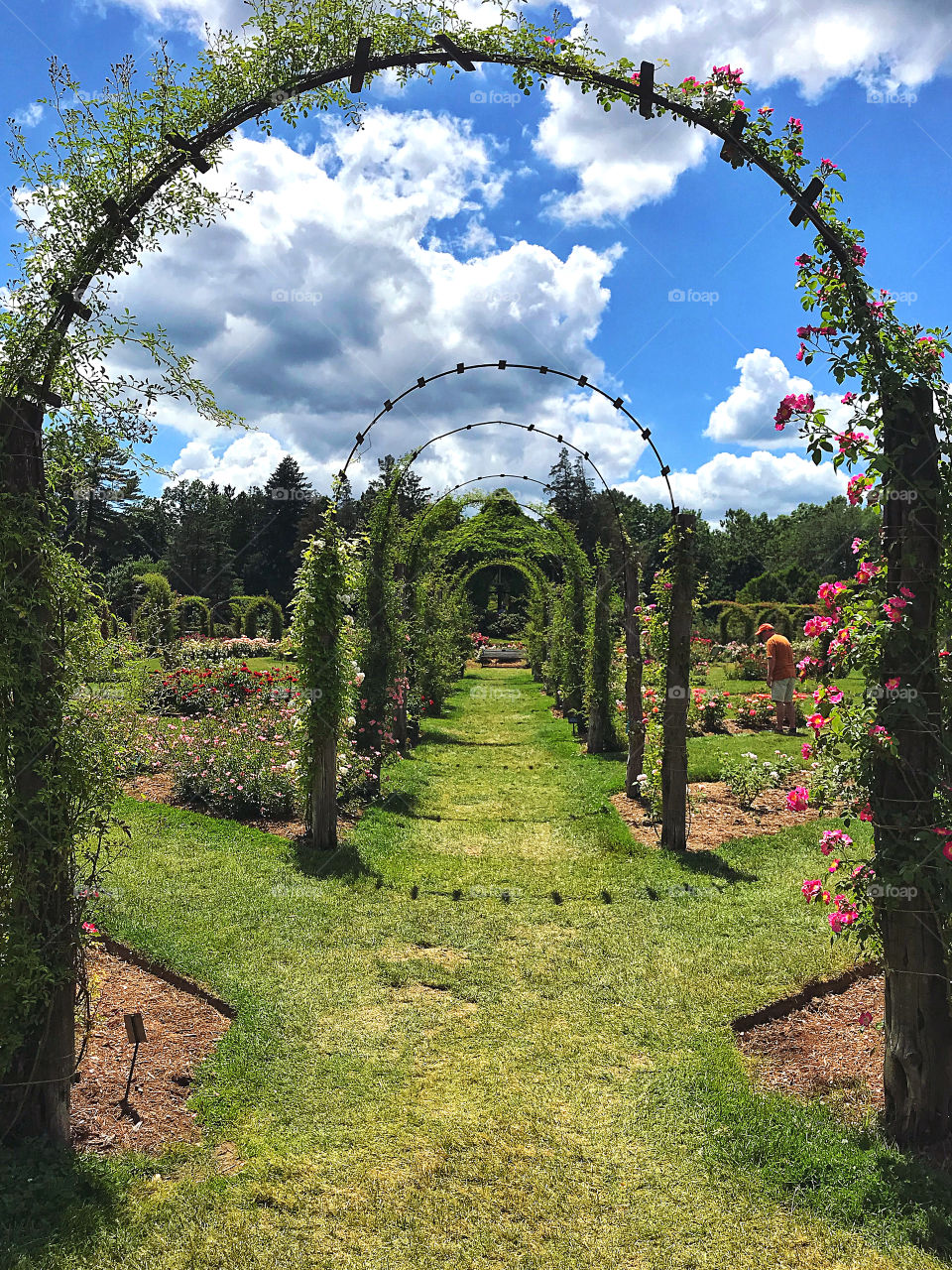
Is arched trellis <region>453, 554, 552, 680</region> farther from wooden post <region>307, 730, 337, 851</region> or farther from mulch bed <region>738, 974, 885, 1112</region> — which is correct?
mulch bed <region>738, 974, 885, 1112</region>

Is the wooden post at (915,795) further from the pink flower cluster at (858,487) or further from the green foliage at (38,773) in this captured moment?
the green foliage at (38,773)

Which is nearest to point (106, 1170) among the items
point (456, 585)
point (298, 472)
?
point (456, 585)

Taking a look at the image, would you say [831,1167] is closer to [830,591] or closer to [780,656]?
[830,591]

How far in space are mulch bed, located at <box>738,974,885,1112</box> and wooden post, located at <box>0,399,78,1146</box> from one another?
9.72 ft

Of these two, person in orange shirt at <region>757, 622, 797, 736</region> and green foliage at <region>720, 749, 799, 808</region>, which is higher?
person in orange shirt at <region>757, 622, 797, 736</region>

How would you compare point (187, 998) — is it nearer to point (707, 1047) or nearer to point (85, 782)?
point (85, 782)

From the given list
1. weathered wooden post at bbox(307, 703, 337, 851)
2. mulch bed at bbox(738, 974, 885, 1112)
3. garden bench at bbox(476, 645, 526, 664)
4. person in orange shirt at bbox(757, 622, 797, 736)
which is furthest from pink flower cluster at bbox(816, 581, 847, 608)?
garden bench at bbox(476, 645, 526, 664)

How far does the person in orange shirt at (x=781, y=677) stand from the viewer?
11500mm

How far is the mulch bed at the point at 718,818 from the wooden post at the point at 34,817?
5.33 m

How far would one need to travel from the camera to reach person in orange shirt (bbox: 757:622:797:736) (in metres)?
11.5

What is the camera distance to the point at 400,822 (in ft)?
26.3

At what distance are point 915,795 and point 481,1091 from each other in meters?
2.23

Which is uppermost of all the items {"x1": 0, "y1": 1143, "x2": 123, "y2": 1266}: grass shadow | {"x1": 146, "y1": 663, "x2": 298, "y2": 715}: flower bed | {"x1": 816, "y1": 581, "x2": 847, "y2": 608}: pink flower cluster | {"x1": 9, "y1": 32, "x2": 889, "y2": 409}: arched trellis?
{"x1": 9, "y1": 32, "x2": 889, "y2": 409}: arched trellis

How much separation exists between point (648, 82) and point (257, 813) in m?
6.86
